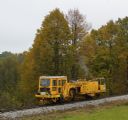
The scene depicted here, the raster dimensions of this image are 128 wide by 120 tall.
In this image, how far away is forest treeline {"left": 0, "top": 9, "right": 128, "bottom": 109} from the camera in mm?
51438

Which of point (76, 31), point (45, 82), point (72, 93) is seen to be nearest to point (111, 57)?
point (76, 31)

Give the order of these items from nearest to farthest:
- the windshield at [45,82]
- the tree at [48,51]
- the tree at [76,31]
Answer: the windshield at [45,82] < the tree at [48,51] < the tree at [76,31]

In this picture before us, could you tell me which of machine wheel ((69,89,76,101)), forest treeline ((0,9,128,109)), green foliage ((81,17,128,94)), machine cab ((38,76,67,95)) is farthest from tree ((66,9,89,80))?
machine cab ((38,76,67,95))

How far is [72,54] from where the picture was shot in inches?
2093

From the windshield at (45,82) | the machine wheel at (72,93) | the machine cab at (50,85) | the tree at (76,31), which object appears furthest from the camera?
the tree at (76,31)

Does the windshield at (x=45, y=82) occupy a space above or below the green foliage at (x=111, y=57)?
below

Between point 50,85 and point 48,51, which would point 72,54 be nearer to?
point 48,51

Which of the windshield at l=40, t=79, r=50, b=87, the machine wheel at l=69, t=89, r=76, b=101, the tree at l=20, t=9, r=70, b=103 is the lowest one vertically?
the machine wheel at l=69, t=89, r=76, b=101

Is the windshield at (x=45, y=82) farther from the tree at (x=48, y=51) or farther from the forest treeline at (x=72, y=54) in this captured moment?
the tree at (x=48, y=51)

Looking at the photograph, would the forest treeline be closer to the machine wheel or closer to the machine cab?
the machine wheel

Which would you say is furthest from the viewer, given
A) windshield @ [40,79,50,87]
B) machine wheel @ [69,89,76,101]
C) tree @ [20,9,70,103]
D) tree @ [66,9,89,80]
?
tree @ [66,9,89,80]

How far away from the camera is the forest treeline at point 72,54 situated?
2025 inches

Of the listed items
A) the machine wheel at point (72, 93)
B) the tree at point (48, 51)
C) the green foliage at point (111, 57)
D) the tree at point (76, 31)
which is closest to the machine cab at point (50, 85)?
the machine wheel at point (72, 93)

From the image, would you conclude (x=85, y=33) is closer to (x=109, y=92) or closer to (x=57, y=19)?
(x=57, y=19)
